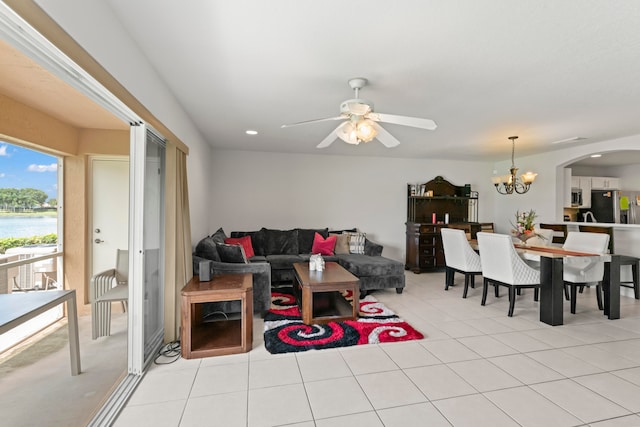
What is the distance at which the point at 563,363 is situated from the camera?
255cm

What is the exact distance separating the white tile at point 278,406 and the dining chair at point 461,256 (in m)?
3.21

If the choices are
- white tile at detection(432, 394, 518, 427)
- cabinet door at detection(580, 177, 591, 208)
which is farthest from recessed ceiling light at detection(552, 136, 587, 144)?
white tile at detection(432, 394, 518, 427)

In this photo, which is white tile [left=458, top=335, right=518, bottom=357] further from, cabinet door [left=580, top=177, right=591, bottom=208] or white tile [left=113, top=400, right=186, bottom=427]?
cabinet door [left=580, top=177, right=591, bottom=208]

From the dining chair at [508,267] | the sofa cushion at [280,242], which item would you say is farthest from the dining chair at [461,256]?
the sofa cushion at [280,242]

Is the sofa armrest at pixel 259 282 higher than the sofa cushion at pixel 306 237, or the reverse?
the sofa cushion at pixel 306 237

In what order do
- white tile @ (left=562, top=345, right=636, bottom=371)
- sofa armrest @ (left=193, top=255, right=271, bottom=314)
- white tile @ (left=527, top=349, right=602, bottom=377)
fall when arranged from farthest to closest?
1. sofa armrest @ (left=193, top=255, right=271, bottom=314)
2. white tile @ (left=562, top=345, right=636, bottom=371)
3. white tile @ (left=527, top=349, right=602, bottom=377)

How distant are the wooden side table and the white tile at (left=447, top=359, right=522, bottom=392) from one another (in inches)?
70.8

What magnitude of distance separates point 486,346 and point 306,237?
3553mm

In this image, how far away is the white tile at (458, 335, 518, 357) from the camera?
2736mm

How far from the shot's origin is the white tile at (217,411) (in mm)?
1832

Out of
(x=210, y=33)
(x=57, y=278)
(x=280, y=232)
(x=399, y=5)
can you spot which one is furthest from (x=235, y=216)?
(x=399, y=5)

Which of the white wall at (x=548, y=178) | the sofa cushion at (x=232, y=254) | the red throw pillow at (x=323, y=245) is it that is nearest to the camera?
the sofa cushion at (x=232, y=254)

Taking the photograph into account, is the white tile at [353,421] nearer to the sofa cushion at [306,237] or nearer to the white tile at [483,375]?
the white tile at [483,375]

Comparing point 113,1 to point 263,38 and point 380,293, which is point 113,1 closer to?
point 263,38
